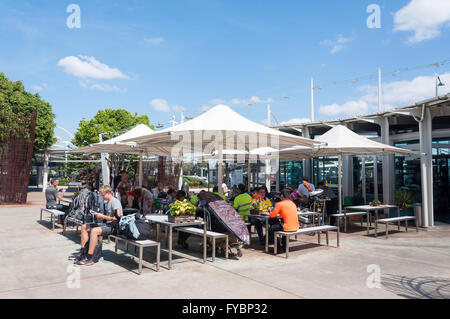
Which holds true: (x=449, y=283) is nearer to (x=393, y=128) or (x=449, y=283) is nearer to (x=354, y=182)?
(x=393, y=128)

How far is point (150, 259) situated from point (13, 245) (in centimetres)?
318

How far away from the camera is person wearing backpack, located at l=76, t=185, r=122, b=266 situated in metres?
5.57

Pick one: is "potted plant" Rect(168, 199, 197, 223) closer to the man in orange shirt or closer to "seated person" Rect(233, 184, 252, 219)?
"seated person" Rect(233, 184, 252, 219)

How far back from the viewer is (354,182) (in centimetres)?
1517

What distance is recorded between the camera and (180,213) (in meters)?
5.97

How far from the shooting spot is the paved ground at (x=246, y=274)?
422 cm

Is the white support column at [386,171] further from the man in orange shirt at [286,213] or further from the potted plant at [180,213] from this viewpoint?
the potted plant at [180,213]

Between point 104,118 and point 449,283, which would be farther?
point 104,118

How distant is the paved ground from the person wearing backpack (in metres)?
0.21

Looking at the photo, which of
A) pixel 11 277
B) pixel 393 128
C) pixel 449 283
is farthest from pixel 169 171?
pixel 449 283

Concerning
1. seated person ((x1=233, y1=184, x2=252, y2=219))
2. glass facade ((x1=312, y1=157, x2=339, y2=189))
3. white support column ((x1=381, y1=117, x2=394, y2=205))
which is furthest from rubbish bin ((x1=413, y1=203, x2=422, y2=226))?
seated person ((x1=233, y1=184, x2=252, y2=219))

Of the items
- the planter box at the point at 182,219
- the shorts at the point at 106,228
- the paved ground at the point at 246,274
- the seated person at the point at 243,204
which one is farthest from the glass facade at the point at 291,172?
the shorts at the point at 106,228

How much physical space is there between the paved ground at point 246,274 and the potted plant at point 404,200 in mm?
3904

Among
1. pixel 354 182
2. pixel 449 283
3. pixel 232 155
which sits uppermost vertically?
pixel 232 155
